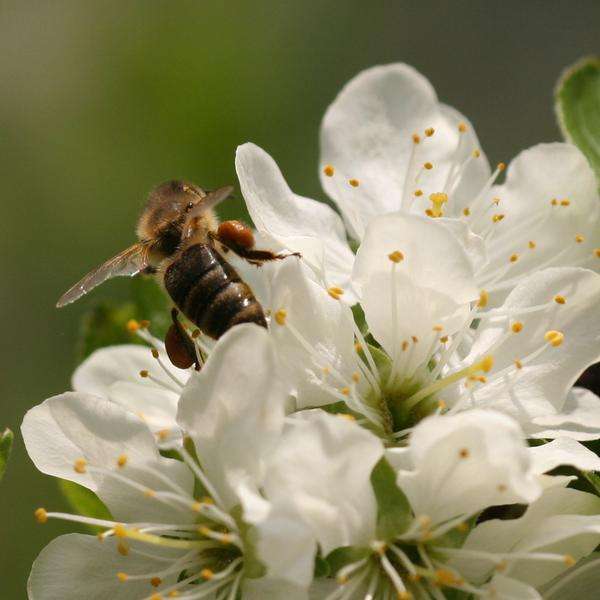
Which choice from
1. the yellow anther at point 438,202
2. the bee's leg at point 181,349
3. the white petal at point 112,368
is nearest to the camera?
the bee's leg at point 181,349

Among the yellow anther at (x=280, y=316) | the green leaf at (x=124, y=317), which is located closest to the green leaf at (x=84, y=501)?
the green leaf at (x=124, y=317)

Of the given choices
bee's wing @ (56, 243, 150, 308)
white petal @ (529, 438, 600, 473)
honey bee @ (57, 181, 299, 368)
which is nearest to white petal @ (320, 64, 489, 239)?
honey bee @ (57, 181, 299, 368)

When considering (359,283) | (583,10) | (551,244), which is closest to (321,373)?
(359,283)

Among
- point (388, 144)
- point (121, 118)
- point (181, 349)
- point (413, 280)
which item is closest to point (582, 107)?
point (388, 144)

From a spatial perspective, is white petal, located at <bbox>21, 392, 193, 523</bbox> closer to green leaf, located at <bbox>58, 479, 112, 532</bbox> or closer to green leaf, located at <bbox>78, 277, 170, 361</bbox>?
green leaf, located at <bbox>58, 479, 112, 532</bbox>

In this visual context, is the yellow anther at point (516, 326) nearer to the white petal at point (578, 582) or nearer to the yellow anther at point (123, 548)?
the white petal at point (578, 582)

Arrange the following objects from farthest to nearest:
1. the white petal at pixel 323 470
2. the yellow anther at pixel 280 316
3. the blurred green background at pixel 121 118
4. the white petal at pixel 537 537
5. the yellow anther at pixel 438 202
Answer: the blurred green background at pixel 121 118, the yellow anther at pixel 438 202, the yellow anther at pixel 280 316, the white petal at pixel 537 537, the white petal at pixel 323 470
